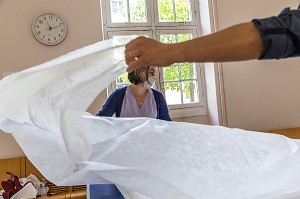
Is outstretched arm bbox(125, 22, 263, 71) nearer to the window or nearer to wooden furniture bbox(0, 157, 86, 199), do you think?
wooden furniture bbox(0, 157, 86, 199)

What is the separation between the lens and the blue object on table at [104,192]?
942 mm

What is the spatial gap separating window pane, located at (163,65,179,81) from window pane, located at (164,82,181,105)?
0.05m

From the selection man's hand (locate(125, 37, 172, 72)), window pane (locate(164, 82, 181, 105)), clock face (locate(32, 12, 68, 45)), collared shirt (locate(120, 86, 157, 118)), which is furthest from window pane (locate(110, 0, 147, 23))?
man's hand (locate(125, 37, 172, 72))


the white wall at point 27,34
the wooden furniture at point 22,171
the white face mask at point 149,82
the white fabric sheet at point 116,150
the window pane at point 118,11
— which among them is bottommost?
the wooden furniture at point 22,171

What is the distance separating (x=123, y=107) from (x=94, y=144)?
1.04m

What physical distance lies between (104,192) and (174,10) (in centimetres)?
252

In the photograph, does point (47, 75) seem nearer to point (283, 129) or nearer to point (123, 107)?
point (123, 107)

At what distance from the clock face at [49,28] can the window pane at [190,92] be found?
128cm

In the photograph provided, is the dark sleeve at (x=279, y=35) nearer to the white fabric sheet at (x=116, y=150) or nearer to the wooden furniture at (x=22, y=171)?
the white fabric sheet at (x=116, y=150)

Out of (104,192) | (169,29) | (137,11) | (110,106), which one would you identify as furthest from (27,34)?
(104,192)

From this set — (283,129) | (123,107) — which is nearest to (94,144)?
(123,107)

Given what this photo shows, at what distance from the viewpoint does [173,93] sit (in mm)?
3129

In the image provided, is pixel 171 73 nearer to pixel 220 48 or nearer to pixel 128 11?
pixel 128 11

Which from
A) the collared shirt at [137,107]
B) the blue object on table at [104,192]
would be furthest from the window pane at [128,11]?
the blue object on table at [104,192]
